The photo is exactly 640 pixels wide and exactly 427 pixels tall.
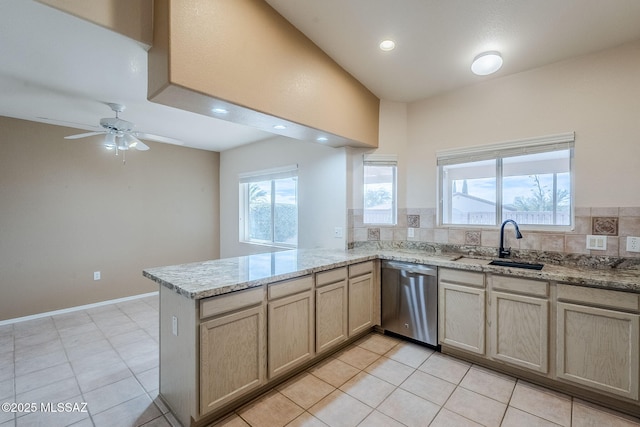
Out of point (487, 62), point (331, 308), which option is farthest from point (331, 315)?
point (487, 62)

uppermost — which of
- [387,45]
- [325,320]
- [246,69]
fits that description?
[387,45]

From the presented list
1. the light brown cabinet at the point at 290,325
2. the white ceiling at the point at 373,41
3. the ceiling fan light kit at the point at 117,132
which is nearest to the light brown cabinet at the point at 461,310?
the light brown cabinet at the point at 290,325

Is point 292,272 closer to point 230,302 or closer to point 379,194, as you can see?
point 230,302

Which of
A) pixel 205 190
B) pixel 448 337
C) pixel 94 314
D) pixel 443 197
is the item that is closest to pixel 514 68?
pixel 443 197

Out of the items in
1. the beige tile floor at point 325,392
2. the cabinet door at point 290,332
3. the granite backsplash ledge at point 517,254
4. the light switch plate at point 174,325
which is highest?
the granite backsplash ledge at point 517,254

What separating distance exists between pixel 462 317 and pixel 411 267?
2.00ft

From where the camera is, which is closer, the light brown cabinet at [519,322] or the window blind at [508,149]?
the light brown cabinet at [519,322]

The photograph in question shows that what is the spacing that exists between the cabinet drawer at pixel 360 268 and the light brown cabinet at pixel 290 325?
0.58 m

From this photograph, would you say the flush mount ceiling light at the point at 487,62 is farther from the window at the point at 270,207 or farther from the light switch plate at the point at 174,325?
the light switch plate at the point at 174,325

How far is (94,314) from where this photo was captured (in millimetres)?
3744

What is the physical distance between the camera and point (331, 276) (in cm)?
256

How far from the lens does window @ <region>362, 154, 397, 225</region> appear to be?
349 cm

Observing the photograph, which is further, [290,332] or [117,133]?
[117,133]

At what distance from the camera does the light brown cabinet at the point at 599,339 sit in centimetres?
184
